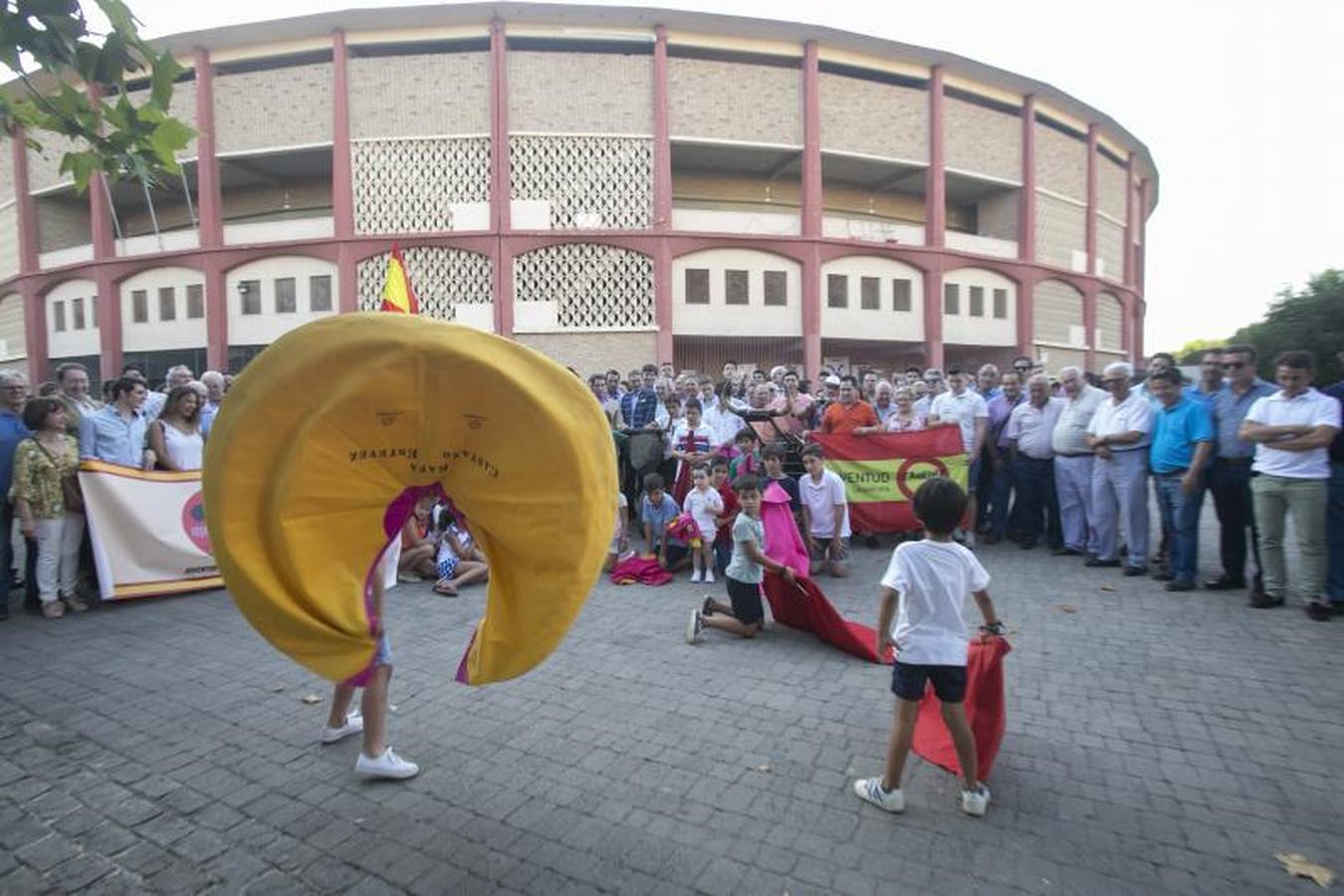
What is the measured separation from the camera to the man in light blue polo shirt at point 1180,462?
6.18m

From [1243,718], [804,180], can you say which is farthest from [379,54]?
[1243,718]

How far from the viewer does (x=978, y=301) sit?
91.7ft

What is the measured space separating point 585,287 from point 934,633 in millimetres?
21561

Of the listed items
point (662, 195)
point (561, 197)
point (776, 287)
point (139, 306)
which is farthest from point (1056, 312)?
point (139, 306)

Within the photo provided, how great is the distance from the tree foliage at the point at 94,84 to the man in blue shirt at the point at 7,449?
12.6ft

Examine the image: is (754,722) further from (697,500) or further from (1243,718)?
(697,500)

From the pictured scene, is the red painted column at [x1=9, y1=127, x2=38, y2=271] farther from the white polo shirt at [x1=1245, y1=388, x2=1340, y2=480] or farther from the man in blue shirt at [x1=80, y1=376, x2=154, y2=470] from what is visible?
the white polo shirt at [x1=1245, y1=388, x2=1340, y2=480]

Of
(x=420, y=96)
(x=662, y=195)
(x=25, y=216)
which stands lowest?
(x=662, y=195)

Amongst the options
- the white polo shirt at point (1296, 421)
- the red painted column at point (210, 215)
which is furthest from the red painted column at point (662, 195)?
the white polo shirt at point (1296, 421)

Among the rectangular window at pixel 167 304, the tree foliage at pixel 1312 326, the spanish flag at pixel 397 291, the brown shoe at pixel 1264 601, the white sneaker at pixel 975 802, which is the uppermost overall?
the rectangular window at pixel 167 304

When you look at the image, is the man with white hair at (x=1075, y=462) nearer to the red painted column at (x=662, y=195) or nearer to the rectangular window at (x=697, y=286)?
the red painted column at (x=662, y=195)

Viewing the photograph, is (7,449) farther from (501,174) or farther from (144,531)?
(501,174)

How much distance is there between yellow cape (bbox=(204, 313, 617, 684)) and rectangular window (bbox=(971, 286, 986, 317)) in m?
28.8

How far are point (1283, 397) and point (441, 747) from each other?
674cm
